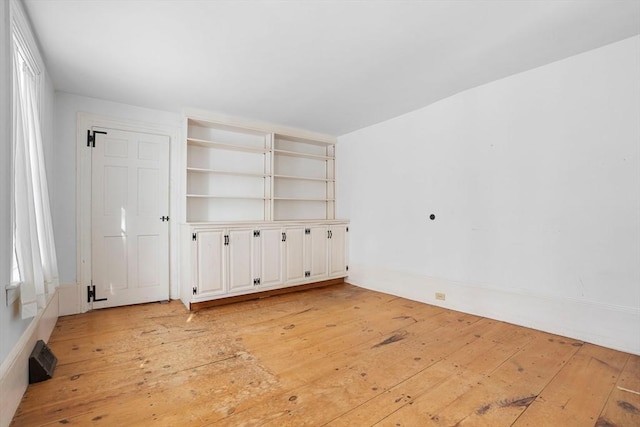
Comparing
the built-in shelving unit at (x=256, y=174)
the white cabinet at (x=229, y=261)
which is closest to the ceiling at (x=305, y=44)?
the built-in shelving unit at (x=256, y=174)

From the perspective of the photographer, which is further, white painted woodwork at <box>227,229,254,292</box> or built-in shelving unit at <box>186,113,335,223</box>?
built-in shelving unit at <box>186,113,335,223</box>

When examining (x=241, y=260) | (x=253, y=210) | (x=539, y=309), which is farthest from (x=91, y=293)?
(x=539, y=309)

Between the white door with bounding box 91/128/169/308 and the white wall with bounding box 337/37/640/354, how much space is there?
9.96 ft

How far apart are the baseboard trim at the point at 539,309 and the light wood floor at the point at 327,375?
4.3 inches

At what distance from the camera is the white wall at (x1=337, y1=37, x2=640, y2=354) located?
2.34m

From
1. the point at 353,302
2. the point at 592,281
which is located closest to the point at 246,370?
the point at 353,302

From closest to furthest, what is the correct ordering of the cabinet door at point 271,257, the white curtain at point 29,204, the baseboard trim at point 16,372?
the baseboard trim at point 16,372 → the white curtain at point 29,204 → the cabinet door at point 271,257

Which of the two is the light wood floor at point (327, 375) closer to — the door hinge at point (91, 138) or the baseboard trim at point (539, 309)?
the baseboard trim at point (539, 309)

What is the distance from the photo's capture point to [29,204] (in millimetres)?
1823

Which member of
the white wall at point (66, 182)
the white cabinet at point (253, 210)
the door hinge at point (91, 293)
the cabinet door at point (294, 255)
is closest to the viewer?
the white wall at point (66, 182)

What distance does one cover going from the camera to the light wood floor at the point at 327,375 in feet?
5.19

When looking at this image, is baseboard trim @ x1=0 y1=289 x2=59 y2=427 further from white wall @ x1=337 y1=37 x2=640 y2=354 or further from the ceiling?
white wall @ x1=337 y1=37 x2=640 y2=354

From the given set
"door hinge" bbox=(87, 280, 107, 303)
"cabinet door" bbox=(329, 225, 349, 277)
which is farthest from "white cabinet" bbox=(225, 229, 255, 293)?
"door hinge" bbox=(87, 280, 107, 303)

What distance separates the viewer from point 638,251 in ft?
7.42
